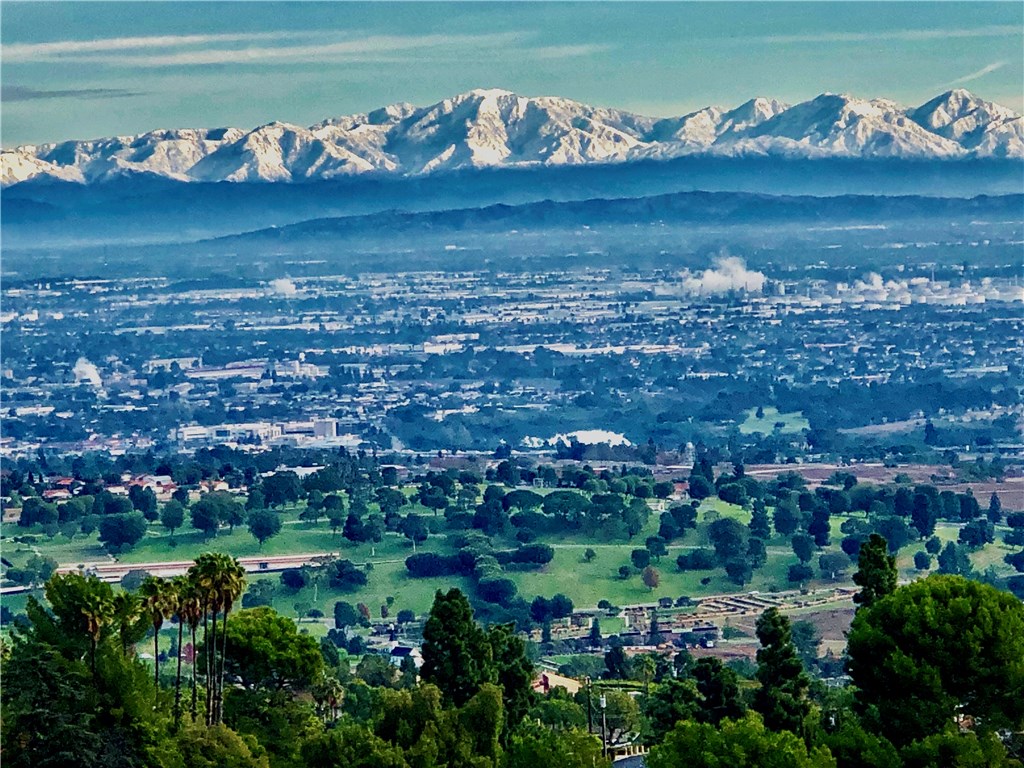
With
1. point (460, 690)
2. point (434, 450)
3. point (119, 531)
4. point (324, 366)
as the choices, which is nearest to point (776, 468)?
point (434, 450)

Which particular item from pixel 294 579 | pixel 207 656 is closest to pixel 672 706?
pixel 207 656

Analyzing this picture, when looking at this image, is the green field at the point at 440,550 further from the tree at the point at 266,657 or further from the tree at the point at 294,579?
the tree at the point at 266,657

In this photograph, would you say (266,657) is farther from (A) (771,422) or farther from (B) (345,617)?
(A) (771,422)

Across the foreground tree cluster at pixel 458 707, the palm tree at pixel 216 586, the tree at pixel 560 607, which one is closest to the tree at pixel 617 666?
the tree at pixel 560 607

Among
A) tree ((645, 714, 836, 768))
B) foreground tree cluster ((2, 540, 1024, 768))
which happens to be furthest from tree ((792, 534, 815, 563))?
tree ((645, 714, 836, 768))

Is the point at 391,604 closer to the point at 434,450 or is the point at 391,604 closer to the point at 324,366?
the point at 434,450

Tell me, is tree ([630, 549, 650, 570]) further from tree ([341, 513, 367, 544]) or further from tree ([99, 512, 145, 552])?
tree ([99, 512, 145, 552])
